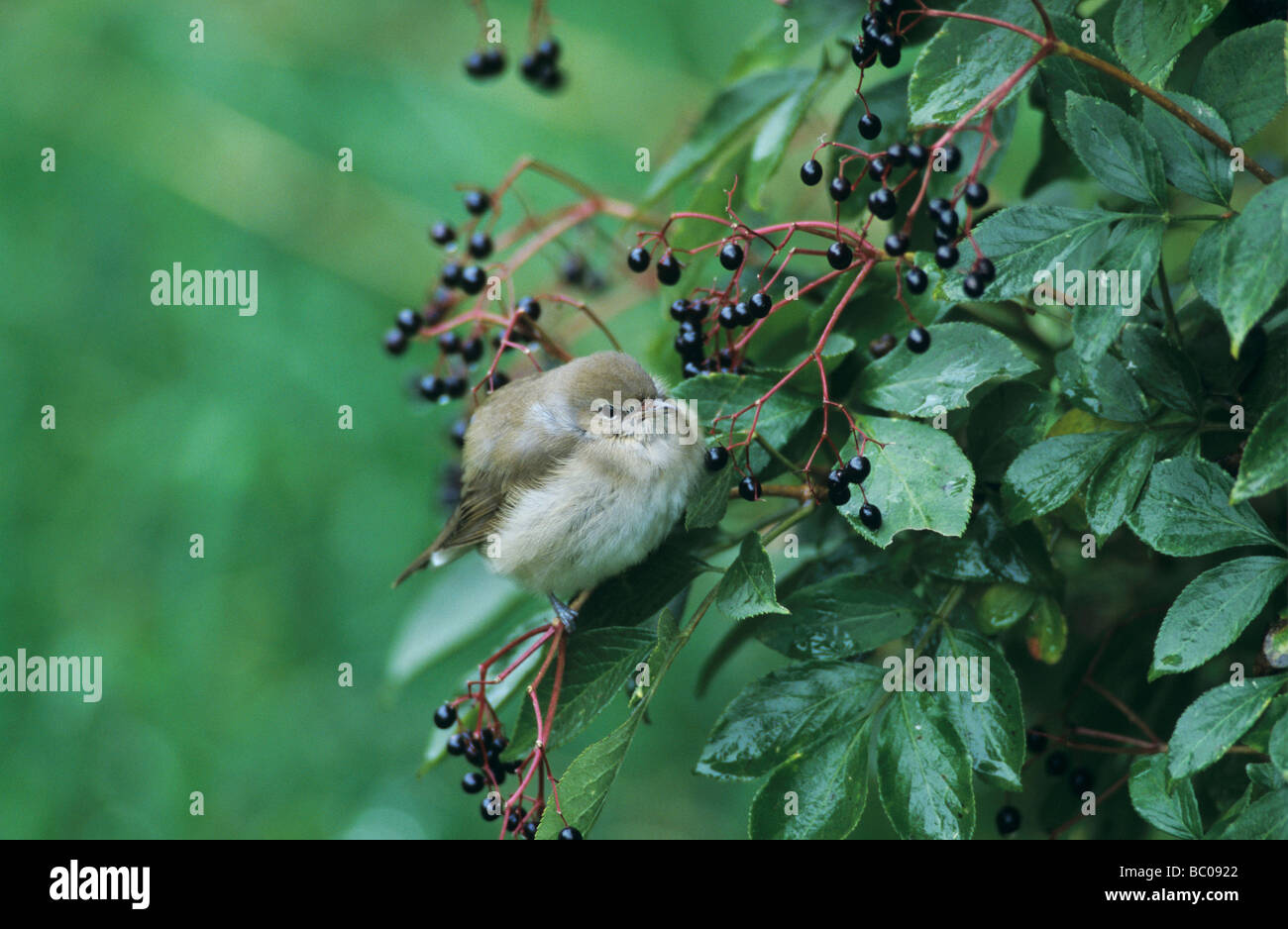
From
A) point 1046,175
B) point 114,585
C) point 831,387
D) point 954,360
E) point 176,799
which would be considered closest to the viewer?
point 954,360

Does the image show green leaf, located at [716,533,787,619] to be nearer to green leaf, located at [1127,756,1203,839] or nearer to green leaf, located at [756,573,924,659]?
green leaf, located at [756,573,924,659]

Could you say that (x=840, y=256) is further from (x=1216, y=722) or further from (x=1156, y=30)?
(x=1216, y=722)

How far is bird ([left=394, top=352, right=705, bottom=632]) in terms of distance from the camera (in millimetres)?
2473

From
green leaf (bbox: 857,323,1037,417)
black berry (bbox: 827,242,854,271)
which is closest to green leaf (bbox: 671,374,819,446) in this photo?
green leaf (bbox: 857,323,1037,417)

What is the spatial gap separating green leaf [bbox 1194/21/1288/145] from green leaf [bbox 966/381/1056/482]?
45 centimetres

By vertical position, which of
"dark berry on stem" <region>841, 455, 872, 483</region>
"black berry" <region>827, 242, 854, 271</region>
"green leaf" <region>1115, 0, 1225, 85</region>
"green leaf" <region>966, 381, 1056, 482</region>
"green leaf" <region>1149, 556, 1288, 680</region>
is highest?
"green leaf" <region>1115, 0, 1225, 85</region>

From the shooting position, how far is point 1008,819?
7.00ft

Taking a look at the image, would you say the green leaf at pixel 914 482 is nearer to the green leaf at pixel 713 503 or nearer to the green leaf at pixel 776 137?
the green leaf at pixel 713 503

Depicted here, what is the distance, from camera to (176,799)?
396 centimetres

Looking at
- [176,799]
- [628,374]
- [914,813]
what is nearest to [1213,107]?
[914,813]

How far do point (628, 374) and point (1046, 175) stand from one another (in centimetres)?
100

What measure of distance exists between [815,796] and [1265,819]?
2.00ft
